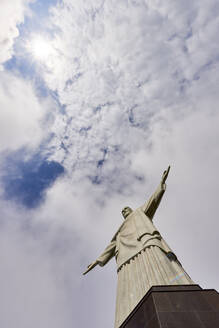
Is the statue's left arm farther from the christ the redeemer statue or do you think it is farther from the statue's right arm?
the statue's right arm

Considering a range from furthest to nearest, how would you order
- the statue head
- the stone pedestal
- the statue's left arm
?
1. the statue head
2. the statue's left arm
3. the stone pedestal

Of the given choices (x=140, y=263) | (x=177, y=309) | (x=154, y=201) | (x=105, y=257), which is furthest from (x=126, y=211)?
(x=177, y=309)

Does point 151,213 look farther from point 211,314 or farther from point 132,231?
point 211,314

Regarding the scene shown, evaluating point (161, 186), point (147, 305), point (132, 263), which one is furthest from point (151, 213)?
point (147, 305)

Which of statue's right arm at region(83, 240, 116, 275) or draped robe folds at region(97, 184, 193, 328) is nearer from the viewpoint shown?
draped robe folds at region(97, 184, 193, 328)

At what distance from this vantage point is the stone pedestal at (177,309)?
322cm

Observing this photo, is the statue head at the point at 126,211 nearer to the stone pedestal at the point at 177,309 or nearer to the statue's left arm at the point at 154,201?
the statue's left arm at the point at 154,201

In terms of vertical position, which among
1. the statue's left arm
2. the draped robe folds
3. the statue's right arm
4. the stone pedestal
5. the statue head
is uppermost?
the statue head

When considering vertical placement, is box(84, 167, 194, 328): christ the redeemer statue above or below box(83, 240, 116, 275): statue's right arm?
below

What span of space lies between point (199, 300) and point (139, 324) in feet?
3.36

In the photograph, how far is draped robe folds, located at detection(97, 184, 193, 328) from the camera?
5016 millimetres

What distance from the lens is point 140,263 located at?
19.3 ft

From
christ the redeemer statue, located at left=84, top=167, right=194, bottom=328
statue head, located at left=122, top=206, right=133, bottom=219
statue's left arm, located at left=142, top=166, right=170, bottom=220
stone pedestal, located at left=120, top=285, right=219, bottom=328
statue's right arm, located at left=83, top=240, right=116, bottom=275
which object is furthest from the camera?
statue head, located at left=122, top=206, right=133, bottom=219

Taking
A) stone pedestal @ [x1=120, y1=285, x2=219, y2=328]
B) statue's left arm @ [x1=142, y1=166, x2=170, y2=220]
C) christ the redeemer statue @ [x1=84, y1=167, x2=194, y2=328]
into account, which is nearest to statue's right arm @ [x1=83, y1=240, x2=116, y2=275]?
christ the redeemer statue @ [x1=84, y1=167, x2=194, y2=328]
